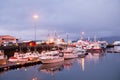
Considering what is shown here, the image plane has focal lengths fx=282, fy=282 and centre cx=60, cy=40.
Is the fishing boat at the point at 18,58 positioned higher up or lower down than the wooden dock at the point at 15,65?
higher up

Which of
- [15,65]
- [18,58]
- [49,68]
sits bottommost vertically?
[49,68]

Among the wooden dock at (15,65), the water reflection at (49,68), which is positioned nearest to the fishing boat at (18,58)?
the wooden dock at (15,65)

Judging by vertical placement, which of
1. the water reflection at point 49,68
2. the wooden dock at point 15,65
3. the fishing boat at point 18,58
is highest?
the fishing boat at point 18,58

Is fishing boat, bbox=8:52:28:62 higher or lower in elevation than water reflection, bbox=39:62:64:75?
higher

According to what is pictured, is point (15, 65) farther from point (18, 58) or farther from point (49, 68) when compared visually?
point (49, 68)

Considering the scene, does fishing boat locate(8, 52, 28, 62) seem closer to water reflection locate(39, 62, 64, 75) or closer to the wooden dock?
the wooden dock

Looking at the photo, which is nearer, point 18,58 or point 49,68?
point 49,68

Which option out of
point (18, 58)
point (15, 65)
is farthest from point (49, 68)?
point (15, 65)

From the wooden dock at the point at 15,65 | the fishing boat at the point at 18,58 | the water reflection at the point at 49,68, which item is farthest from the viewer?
the fishing boat at the point at 18,58

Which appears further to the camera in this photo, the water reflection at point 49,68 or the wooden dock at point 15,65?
the water reflection at point 49,68

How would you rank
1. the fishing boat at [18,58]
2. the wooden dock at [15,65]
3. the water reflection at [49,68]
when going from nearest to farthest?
the wooden dock at [15,65]
the water reflection at [49,68]
the fishing boat at [18,58]

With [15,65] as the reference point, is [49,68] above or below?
below

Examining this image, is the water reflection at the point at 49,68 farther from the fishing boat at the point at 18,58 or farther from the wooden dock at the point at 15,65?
the fishing boat at the point at 18,58

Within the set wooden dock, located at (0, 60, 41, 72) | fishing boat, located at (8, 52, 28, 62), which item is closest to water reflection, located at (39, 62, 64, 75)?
wooden dock, located at (0, 60, 41, 72)
